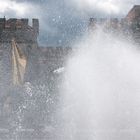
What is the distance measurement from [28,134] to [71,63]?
55.5 ft

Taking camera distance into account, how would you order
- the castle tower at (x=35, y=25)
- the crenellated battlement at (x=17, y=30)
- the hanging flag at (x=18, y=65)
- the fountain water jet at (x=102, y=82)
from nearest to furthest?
the fountain water jet at (x=102, y=82)
the hanging flag at (x=18, y=65)
the crenellated battlement at (x=17, y=30)
the castle tower at (x=35, y=25)

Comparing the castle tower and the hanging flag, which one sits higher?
the castle tower

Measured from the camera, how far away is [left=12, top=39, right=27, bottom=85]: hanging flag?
37125 mm

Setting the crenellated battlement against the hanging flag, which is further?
the crenellated battlement

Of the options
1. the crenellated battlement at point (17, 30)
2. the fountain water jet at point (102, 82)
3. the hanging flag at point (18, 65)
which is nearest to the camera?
the fountain water jet at point (102, 82)

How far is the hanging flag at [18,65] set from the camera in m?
37.1

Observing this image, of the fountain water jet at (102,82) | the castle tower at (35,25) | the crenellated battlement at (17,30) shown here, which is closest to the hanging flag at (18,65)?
the crenellated battlement at (17,30)

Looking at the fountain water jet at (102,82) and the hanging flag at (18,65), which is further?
the hanging flag at (18,65)

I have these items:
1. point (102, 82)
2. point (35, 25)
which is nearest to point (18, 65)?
point (35, 25)

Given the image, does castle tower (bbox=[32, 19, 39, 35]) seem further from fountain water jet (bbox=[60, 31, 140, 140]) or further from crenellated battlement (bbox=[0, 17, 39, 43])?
fountain water jet (bbox=[60, 31, 140, 140])

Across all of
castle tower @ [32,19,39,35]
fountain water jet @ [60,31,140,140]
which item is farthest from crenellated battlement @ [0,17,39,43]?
fountain water jet @ [60,31,140,140]

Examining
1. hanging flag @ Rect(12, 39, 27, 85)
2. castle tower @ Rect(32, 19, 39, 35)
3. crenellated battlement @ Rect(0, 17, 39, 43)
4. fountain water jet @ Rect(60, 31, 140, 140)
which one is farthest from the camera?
castle tower @ Rect(32, 19, 39, 35)

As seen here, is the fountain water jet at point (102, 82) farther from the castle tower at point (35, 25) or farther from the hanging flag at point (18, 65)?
the castle tower at point (35, 25)

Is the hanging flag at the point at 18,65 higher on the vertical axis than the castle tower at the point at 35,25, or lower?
lower
